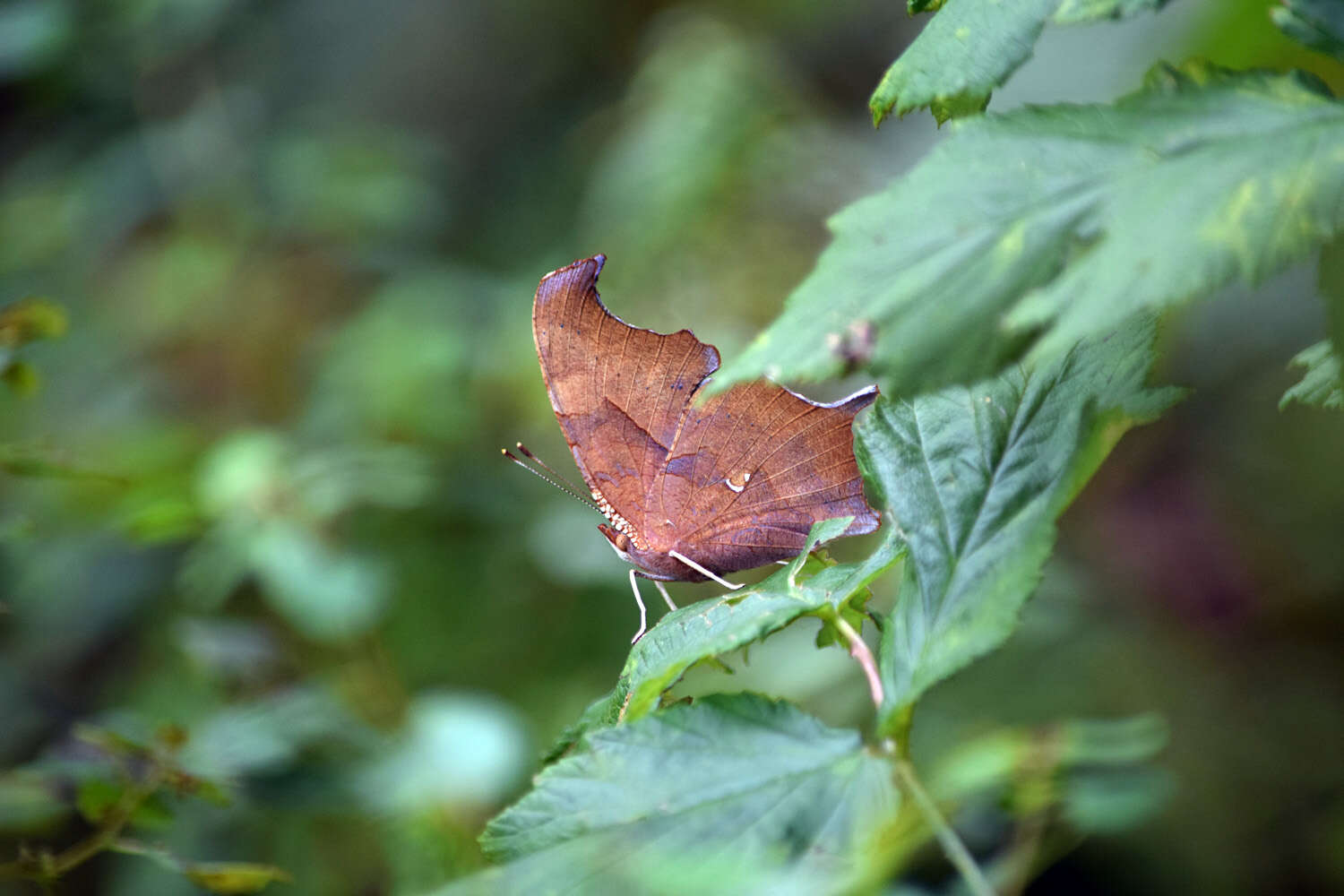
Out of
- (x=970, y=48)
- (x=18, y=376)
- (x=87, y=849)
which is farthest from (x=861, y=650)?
(x=18, y=376)

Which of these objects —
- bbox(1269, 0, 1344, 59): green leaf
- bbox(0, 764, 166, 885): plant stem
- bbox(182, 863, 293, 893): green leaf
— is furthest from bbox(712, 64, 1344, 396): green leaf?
bbox(0, 764, 166, 885): plant stem

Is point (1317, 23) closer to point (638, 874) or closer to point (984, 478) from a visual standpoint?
point (984, 478)

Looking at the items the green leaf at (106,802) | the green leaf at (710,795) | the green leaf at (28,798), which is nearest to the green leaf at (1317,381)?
the green leaf at (710,795)

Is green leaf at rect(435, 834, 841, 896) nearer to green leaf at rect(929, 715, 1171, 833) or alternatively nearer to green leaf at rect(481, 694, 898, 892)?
green leaf at rect(481, 694, 898, 892)

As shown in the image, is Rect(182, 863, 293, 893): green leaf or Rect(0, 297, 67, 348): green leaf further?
Rect(0, 297, 67, 348): green leaf

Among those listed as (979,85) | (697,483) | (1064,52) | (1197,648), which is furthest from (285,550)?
(1064,52)

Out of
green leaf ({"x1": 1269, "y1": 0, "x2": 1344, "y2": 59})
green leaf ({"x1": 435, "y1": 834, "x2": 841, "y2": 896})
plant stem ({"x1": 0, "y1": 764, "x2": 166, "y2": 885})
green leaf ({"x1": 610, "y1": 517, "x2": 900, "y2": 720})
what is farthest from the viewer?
plant stem ({"x1": 0, "y1": 764, "x2": 166, "y2": 885})

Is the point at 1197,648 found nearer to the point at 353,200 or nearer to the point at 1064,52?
the point at 1064,52
